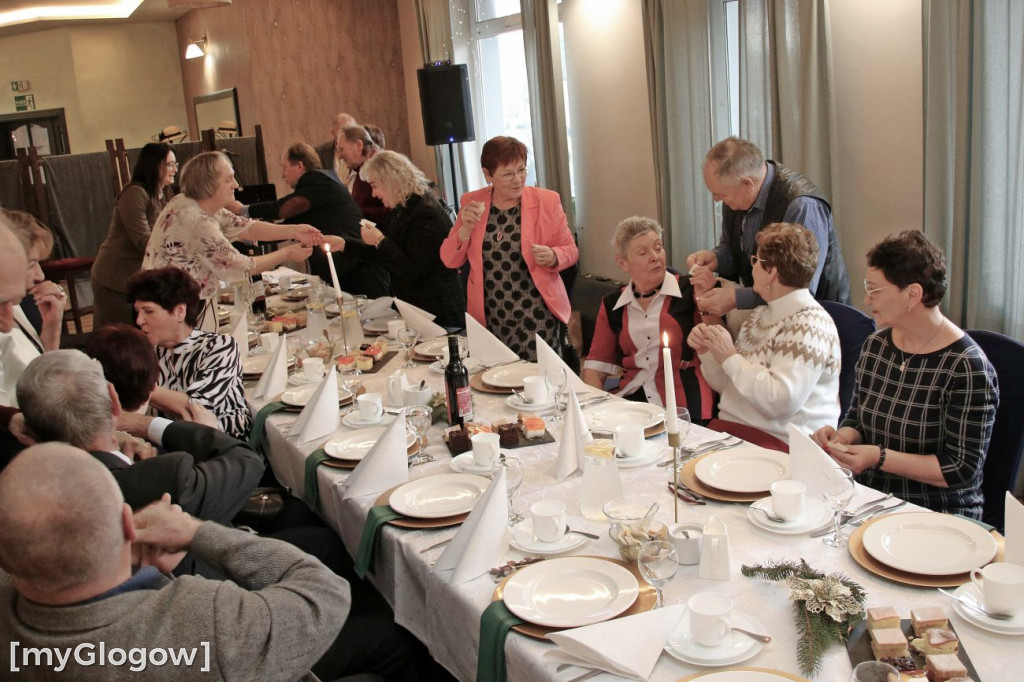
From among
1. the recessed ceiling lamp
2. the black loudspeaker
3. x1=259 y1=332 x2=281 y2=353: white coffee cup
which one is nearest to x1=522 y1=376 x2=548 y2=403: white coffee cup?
x1=259 y1=332 x2=281 y2=353: white coffee cup

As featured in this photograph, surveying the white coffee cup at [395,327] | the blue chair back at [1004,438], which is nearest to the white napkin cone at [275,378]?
the white coffee cup at [395,327]

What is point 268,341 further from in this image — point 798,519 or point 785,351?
point 798,519

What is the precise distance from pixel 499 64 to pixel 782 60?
4265 millimetres

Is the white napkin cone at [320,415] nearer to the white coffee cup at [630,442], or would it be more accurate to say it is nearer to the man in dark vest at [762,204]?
the white coffee cup at [630,442]

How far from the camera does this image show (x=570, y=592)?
5.79ft

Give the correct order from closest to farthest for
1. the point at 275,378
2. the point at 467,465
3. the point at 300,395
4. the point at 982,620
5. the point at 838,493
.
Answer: the point at 982,620 < the point at 838,493 < the point at 467,465 < the point at 300,395 < the point at 275,378

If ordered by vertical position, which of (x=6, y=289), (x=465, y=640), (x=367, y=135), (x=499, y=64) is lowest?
(x=465, y=640)

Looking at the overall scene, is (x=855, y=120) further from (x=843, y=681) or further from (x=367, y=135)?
Result: (x=843, y=681)

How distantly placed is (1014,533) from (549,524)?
0.91 meters

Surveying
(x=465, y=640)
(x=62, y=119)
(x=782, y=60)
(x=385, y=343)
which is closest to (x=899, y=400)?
(x=465, y=640)

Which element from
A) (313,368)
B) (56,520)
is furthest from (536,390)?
(56,520)

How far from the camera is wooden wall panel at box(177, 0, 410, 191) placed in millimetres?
9391

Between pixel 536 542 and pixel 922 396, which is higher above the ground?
pixel 922 396

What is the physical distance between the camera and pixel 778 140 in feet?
16.1
